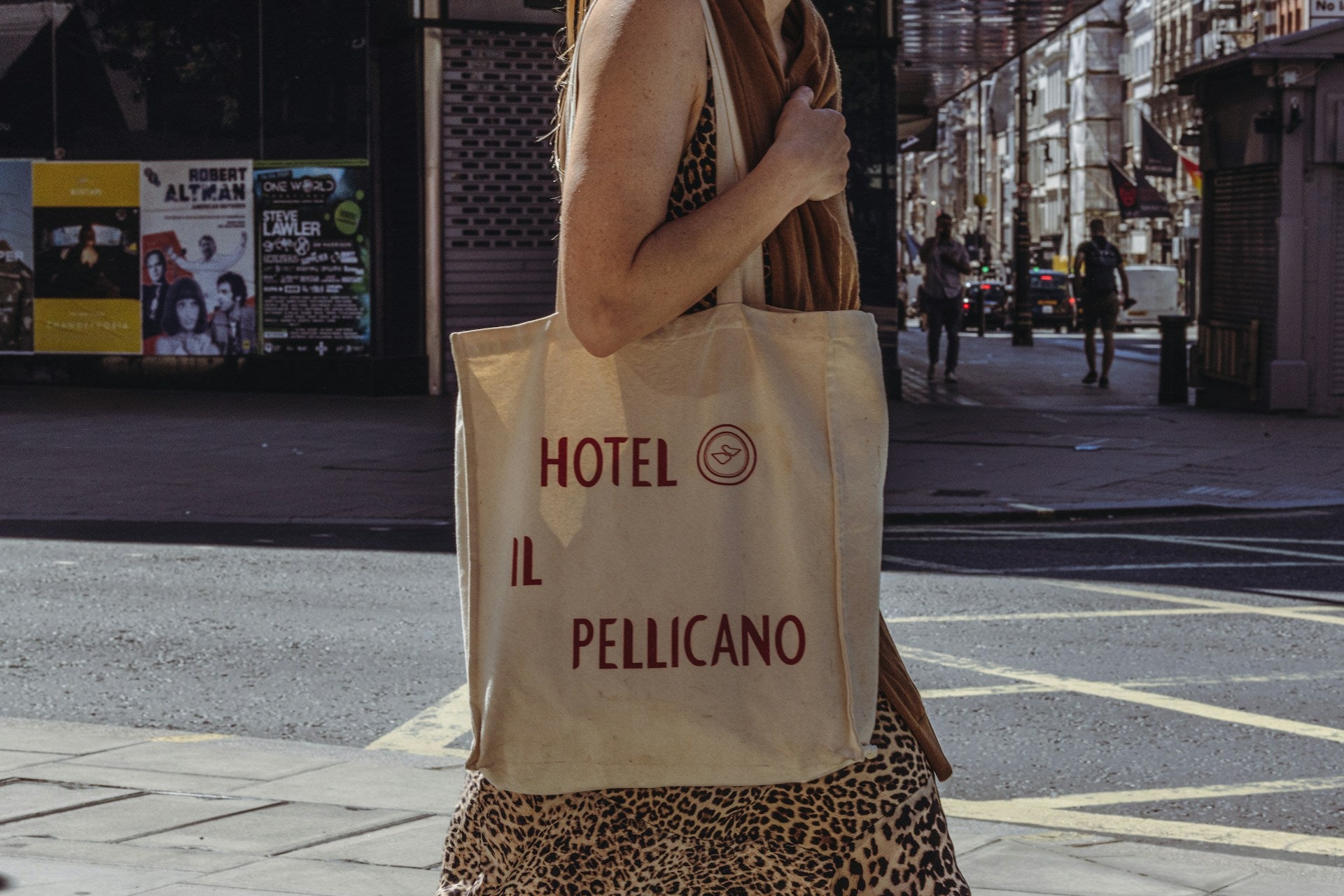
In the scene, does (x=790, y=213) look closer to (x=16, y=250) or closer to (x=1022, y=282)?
(x=16, y=250)

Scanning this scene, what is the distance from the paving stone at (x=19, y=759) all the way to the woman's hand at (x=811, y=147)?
351 centimetres

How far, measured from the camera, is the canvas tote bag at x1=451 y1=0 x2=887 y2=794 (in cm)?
184

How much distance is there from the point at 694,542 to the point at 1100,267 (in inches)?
772

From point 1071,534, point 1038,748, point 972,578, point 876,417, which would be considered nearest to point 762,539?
point 876,417

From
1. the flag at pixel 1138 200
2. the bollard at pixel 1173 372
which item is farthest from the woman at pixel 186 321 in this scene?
the flag at pixel 1138 200

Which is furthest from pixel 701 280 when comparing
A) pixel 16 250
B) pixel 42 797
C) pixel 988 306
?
pixel 988 306

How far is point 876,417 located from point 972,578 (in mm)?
6712

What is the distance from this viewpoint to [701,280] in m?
1.85

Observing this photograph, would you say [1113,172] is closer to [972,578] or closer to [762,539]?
[972,578]

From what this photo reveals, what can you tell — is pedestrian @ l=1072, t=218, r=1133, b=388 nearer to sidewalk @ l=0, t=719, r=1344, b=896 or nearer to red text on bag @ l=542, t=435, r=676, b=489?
sidewalk @ l=0, t=719, r=1344, b=896

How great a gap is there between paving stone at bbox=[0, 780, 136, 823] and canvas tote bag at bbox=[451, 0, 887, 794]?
2830 millimetres

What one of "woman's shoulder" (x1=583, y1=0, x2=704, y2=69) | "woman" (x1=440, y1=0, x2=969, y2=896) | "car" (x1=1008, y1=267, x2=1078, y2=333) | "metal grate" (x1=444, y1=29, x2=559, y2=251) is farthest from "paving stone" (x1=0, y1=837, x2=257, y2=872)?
"car" (x1=1008, y1=267, x2=1078, y2=333)

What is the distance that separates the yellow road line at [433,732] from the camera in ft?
17.4

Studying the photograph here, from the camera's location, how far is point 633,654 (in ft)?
6.10
